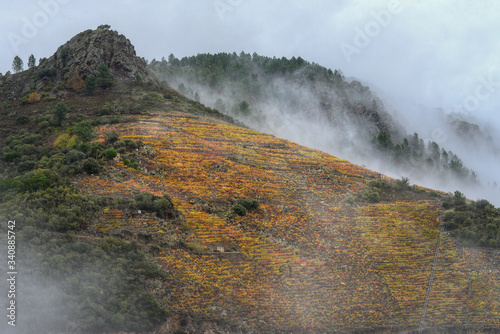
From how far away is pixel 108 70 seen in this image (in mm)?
55844

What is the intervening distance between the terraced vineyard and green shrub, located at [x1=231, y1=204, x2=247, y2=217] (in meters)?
0.37

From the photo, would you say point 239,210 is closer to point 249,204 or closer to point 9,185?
point 249,204

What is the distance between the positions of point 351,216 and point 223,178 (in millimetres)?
11157

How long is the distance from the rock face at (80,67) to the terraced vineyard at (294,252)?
19824 millimetres

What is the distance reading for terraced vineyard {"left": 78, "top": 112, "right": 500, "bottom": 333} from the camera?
24969 millimetres

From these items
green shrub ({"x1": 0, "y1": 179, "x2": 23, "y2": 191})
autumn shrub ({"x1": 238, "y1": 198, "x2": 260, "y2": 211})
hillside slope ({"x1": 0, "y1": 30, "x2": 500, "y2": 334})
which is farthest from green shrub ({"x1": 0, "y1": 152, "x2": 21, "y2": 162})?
autumn shrub ({"x1": 238, "y1": 198, "x2": 260, "y2": 211})

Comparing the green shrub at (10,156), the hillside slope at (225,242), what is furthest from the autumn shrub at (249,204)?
the green shrub at (10,156)

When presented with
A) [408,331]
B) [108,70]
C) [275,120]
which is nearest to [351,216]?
[408,331]

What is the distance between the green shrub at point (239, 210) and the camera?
3152 centimetres

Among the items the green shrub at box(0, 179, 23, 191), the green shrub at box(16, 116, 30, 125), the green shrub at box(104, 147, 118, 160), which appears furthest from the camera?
the green shrub at box(16, 116, 30, 125)

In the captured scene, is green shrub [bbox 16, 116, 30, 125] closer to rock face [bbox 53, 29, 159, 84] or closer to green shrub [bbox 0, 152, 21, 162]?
green shrub [bbox 0, 152, 21, 162]

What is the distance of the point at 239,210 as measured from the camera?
31.6 m

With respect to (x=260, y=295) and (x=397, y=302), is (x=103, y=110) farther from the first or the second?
(x=397, y=302)

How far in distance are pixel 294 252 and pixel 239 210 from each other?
543 centimetres
